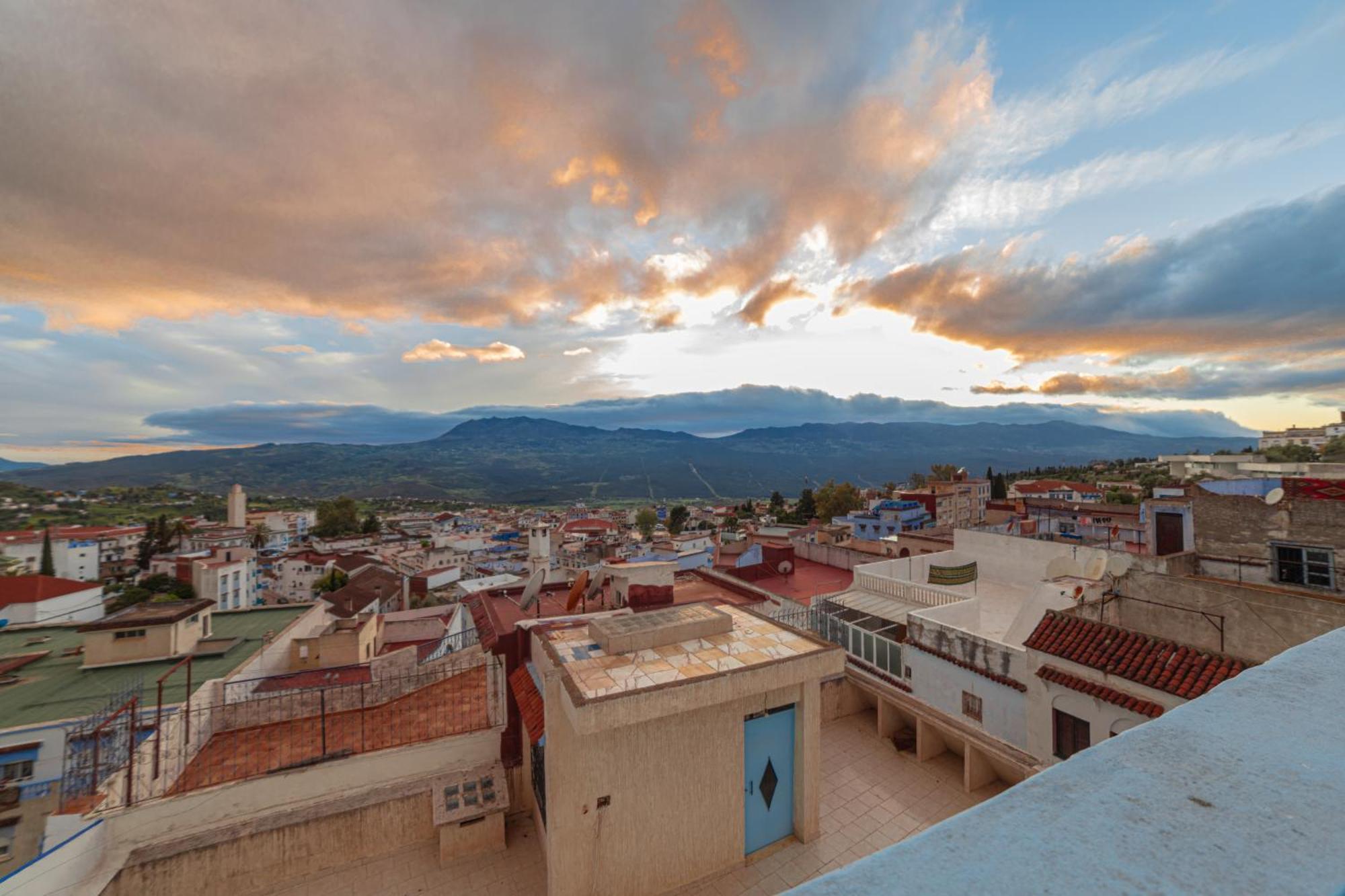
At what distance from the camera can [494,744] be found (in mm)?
8352

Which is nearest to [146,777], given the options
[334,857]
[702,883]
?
[334,857]

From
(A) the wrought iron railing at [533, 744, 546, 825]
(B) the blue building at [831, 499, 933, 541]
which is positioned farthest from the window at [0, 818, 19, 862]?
(B) the blue building at [831, 499, 933, 541]

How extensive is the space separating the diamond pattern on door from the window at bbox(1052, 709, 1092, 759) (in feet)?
14.9

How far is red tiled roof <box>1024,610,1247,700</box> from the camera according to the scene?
21.6ft

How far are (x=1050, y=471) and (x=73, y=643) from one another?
12428 cm

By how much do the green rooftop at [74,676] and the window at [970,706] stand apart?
16507 millimetres

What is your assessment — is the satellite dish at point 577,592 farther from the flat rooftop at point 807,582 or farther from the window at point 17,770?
the window at point 17,770

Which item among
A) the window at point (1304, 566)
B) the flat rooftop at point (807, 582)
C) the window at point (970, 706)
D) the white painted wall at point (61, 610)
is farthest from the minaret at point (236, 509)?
the window at point (1304, 566)

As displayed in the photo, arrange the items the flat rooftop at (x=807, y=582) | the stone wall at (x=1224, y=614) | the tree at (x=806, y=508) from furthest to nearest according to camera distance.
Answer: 1. the tree at (x=806, y=508)
2. the flat rooftop at (x=807, y=582)
3. the stone wall at (x=1224, y=614)

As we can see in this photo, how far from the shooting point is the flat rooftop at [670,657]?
230 inches

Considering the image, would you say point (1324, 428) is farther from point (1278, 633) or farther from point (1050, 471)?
point (1278, 633)

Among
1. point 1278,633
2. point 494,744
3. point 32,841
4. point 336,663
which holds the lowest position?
point 32,841

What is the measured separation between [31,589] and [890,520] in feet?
186

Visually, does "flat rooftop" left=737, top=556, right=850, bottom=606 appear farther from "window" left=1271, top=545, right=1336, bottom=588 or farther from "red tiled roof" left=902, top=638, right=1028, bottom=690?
"window" left=1271, top=545, right=1336, bottom=588
